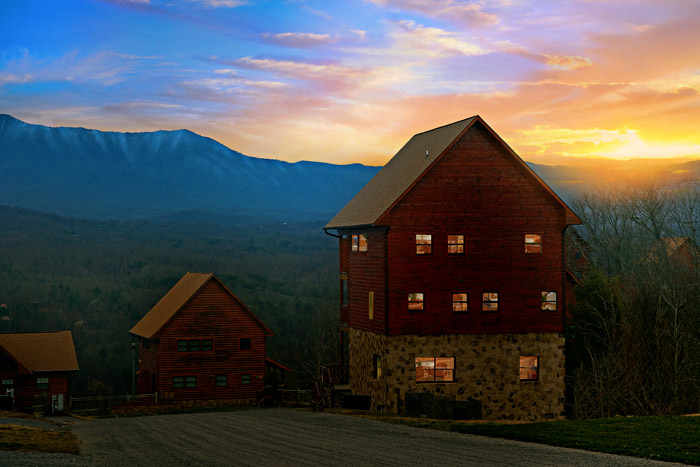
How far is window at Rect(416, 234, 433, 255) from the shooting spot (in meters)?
40.8

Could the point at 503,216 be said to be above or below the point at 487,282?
above

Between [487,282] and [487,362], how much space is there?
4.16 metres

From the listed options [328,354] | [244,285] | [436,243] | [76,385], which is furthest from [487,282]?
[244,285]

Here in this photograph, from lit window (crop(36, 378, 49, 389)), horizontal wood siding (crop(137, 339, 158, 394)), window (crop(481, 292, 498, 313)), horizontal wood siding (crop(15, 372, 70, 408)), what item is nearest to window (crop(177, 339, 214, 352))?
horizontal wood siding (crop(137, 339, 158, 394))

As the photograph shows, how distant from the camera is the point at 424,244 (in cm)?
4075

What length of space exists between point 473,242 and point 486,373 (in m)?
6.83

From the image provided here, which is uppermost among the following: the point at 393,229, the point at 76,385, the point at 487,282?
the point at 393,229

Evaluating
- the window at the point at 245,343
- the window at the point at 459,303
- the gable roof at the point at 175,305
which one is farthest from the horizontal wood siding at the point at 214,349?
the window at the point at 459,303

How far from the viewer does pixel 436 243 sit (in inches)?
1604

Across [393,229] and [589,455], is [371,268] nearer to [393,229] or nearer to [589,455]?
[393,229]

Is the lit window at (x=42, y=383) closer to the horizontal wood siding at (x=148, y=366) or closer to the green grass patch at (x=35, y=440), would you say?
the horizontal wood siding at (x=148, y=366)

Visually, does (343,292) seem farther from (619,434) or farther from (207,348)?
(619,434)

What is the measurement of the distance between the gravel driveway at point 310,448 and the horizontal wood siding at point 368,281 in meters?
8.40

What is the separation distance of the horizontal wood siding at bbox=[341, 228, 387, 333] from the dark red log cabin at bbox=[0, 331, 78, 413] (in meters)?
26.6
